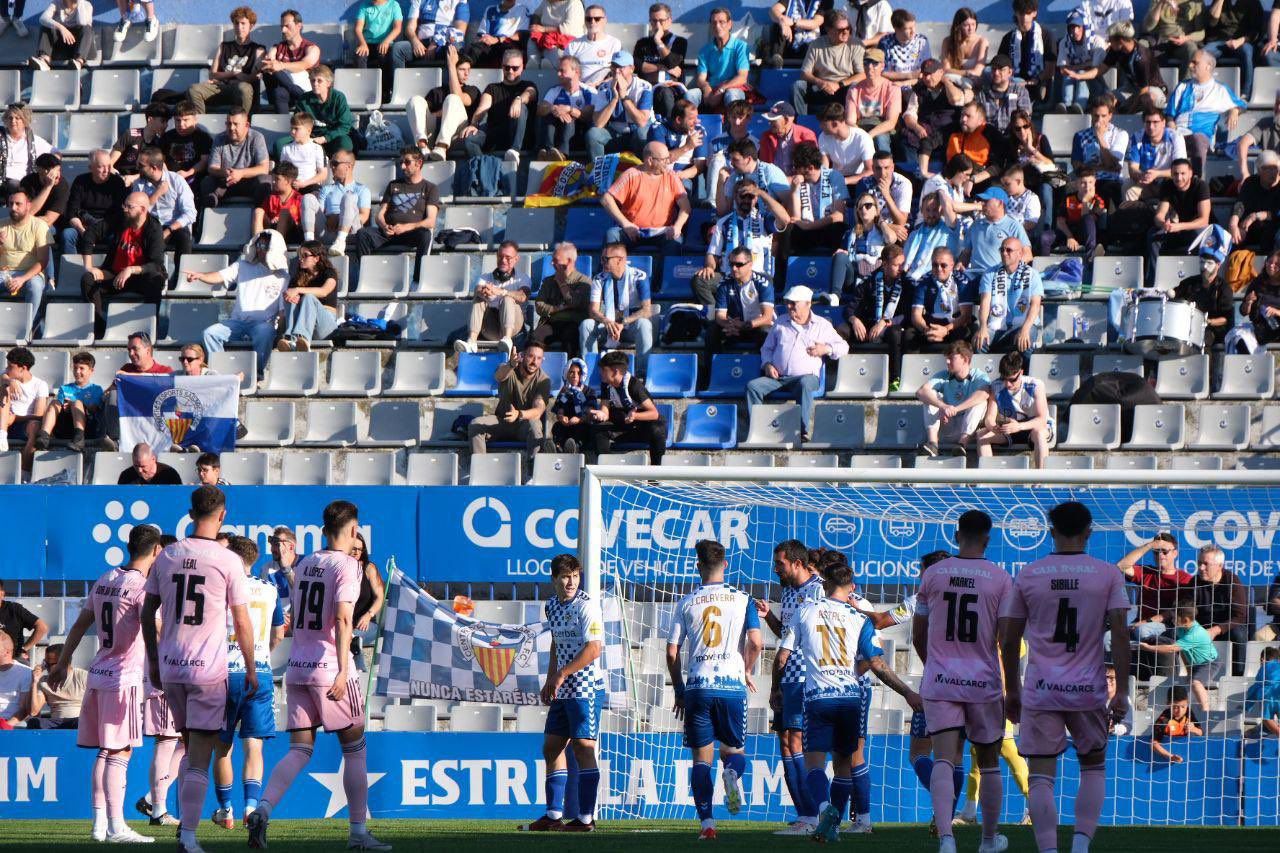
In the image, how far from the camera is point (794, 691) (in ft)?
36.8

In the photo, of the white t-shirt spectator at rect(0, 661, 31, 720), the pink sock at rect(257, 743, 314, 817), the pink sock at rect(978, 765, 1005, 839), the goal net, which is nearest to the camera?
the pink sock at rect(978, 765, 1005, 839)

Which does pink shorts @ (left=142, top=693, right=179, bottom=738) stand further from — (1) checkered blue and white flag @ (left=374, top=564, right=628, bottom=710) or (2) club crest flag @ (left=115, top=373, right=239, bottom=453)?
(2) club crest flag @ (left=115, top=373, right=239, bottom=453)

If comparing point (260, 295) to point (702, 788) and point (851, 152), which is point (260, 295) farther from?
point (702, 788)

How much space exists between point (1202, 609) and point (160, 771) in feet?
24.1

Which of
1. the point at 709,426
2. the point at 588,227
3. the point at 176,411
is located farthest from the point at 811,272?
the point at 176,411

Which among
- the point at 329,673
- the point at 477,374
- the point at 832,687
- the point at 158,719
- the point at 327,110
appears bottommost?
the point at 158,719

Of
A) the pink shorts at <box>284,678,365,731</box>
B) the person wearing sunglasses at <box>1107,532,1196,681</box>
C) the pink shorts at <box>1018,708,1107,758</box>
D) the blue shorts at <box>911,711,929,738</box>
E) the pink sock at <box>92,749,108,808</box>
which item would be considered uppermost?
the person wearing sunglasses at <box>1107,532,1196,681</box>

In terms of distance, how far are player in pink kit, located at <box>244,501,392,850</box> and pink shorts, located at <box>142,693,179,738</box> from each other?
2123 millimetres

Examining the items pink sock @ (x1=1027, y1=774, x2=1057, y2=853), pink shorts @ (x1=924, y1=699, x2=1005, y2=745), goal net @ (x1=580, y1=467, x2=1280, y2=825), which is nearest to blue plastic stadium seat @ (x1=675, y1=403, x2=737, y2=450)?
goal net @ (x1=580, y1=467, x2=1280, y2=825)

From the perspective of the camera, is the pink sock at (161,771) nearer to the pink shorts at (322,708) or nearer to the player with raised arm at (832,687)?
the pink shorts at (322,708)

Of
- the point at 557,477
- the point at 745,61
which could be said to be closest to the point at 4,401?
the point at 557,477

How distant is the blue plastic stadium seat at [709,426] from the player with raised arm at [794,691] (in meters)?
4.50

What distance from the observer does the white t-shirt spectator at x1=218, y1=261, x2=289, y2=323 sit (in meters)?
17.4

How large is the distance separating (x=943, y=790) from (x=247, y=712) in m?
4.62
